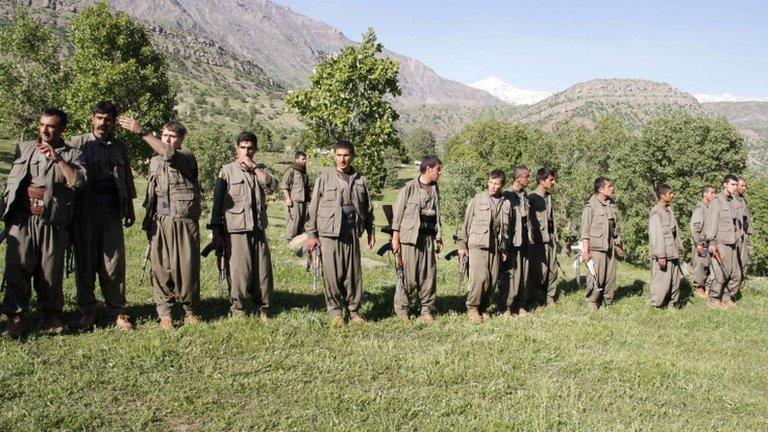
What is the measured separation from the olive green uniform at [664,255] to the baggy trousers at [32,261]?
940cm

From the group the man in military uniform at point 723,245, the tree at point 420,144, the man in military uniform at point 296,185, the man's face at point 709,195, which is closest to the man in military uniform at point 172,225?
the man in military uniform at point 296,185

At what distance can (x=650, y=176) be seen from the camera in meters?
36.8

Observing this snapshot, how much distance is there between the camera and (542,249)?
32.8 ft

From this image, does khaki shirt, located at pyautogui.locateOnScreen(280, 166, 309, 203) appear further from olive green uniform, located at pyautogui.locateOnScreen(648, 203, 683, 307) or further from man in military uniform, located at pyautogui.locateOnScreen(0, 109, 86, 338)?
olive green uniform, located at pyautogui.locateOnScreen(648, 203, 683, 307)

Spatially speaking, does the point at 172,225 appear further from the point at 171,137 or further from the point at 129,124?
the point at 129,124

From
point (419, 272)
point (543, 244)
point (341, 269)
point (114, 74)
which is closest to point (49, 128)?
point (341, 269)

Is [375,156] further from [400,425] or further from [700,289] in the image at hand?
[400,425]

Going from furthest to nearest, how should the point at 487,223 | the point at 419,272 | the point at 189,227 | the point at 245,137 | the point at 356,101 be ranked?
1. the point at 356,101
2. the point at 487,223
3. the point at 419,272
4. the point at 245,137
5. the point at 189,227

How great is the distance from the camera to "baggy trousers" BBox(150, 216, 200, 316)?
6.74 metres

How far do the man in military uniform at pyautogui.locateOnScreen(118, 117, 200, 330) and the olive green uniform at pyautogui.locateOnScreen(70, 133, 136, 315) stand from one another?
36cm

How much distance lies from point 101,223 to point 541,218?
284 inches

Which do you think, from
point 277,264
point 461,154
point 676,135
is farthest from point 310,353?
point 461,154

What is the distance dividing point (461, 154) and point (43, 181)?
2755 inches

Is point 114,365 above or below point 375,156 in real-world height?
below
